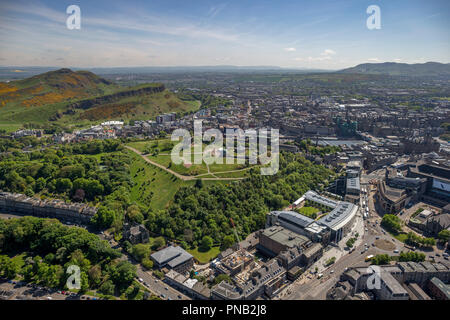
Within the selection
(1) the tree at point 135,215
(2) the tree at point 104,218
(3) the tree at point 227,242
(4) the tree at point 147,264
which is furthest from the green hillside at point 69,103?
(4) the tree at point 147,264

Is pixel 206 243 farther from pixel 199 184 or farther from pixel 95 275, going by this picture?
pixel 95 275

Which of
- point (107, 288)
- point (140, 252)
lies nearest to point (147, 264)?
point (140, 252)

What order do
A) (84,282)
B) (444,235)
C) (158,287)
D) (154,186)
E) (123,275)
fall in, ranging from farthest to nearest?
(154,186) → (444,235) → (158,287) → (123,275) → (84,282)

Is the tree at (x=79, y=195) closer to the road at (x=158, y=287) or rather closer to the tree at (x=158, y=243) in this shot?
the tree at (x=158, y=243)
